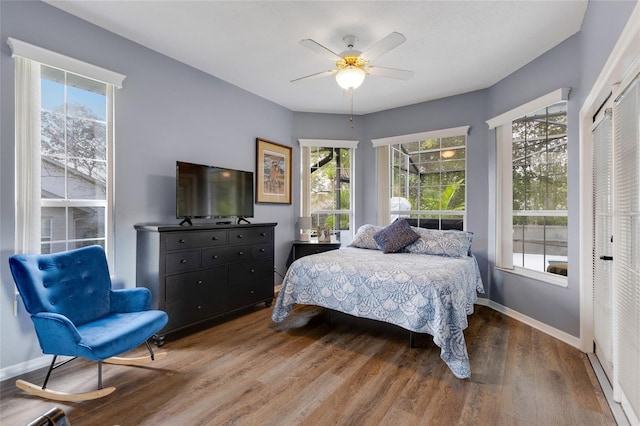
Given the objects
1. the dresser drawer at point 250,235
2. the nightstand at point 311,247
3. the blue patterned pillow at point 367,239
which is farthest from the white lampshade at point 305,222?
the dresser drawer at point 250,235

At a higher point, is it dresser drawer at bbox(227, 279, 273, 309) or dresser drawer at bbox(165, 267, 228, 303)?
dresser drawer at bbox(165, 267, 228, 303)

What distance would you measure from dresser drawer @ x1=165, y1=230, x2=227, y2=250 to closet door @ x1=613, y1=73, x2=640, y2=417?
3208 millimetres

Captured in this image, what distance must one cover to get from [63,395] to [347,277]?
219 cm

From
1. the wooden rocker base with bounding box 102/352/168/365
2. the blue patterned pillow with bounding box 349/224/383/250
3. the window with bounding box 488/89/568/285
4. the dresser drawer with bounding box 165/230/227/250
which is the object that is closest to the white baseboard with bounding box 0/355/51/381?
the wooden rocker base with bounding box 102/352/168/365

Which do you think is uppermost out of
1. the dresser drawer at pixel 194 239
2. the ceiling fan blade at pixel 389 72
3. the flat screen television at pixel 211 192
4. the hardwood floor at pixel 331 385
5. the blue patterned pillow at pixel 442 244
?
the ceiling fan blade at pixel 389 72

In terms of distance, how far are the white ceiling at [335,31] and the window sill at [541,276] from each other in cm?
230

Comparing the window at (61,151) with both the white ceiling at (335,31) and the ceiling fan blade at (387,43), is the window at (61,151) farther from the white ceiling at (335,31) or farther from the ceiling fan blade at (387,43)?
the ceiling fan blade at (387,43)

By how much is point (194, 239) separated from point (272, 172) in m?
1.90

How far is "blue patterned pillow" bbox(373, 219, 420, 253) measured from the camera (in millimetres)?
3861

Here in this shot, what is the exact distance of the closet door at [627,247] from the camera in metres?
1.61

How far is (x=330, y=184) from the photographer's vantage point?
5.20 metres

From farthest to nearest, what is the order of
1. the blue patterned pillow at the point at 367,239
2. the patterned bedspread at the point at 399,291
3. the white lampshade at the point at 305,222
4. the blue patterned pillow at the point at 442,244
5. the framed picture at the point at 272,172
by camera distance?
the white lampshade at the point at 305,222, the framed picture at the point at 272,172, the blue patterned pillow at the point at 367,239, the blue patterned pillow at the point at 442,244, the patterned bedspread at the point at 399,291

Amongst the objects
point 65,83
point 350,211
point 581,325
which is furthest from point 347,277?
point 65,83

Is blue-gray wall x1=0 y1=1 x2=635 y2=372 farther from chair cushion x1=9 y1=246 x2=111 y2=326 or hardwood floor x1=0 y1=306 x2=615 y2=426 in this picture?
hardwood floor x1=0 y1=306 x2=615 y2=426
